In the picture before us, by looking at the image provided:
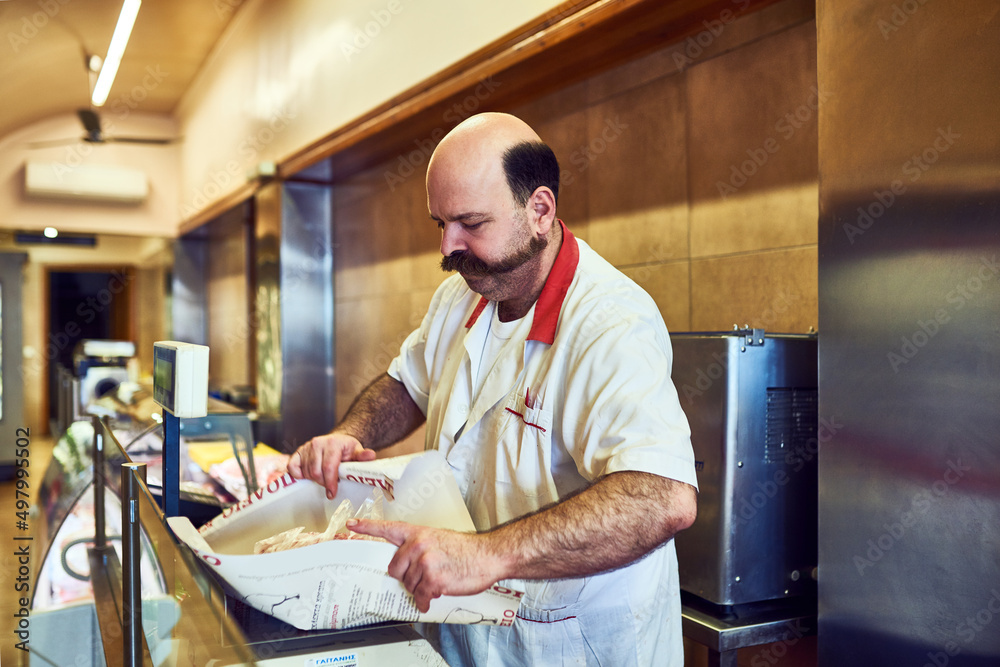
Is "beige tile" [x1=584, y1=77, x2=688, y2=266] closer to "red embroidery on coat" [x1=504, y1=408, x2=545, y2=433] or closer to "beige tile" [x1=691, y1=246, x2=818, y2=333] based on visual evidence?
"beige tile" [x1=691, y1=246, x2=818, y2=333]

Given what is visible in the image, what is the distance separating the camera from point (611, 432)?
1.16 metres

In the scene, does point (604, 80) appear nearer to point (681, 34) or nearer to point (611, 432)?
point (681, 34)

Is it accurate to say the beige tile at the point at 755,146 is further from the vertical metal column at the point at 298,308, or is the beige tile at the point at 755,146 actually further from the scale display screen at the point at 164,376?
the vertical metal column at the point at 298,308

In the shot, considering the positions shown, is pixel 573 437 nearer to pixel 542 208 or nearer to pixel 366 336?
pixel 542 208

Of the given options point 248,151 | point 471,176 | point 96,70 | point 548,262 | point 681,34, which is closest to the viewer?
point 471,176

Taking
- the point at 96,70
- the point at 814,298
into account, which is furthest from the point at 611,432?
the point at 96,70

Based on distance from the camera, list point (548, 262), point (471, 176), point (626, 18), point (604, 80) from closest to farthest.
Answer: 1. point (471, 176)
2. point (548, 262)
3. point (626, 18)
4. point (604, 80)

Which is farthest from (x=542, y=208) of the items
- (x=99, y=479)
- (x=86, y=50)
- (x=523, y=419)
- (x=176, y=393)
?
(x=86, y=50)

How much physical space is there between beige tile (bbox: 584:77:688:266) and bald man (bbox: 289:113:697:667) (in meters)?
0.91

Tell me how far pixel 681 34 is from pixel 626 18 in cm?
25

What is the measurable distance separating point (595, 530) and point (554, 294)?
486 millimetres

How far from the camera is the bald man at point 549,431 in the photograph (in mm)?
1083

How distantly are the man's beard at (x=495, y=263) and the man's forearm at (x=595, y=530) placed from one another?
0.47m

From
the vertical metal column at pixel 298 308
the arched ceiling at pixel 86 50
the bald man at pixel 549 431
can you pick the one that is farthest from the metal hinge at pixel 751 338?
the arched ceiling at pixel 86 50
